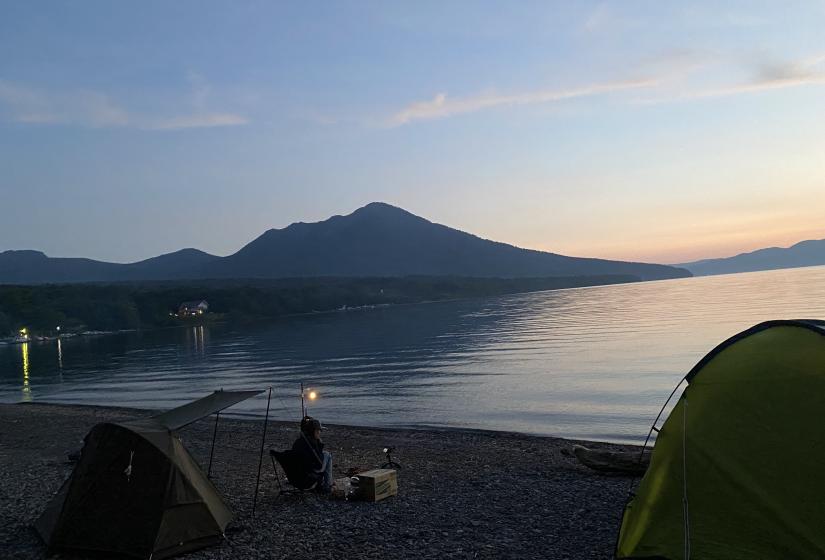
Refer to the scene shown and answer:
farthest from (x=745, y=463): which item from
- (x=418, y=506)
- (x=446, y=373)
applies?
(x=446, y=373)

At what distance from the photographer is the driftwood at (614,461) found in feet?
44.8

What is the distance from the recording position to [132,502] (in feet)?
30.2

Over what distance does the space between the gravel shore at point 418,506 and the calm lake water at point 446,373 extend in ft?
24.8

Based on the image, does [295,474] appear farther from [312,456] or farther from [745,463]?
[745,463]

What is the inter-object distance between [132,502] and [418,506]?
198 inches

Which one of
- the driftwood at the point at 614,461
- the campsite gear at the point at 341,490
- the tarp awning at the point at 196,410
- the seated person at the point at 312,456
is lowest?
the driftwood at the point at 614,461

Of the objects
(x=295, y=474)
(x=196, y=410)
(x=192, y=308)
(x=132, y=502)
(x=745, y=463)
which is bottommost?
(x=295, y=474)

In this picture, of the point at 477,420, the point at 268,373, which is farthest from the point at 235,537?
the point at 268,373

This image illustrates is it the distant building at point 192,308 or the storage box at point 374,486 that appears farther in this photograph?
the distant building at point 192,308

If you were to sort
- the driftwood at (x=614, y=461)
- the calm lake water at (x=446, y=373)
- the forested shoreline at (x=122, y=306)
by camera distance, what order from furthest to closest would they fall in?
the forested shoreline at (x=122, y=306) → the calm lake water at (x=446, y=373) → the driftwood at (x=614, y=461)

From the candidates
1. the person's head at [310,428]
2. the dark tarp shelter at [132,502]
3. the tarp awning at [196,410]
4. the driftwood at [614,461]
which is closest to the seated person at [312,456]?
the person's head at [310,428]

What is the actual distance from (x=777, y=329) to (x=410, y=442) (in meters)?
14.1

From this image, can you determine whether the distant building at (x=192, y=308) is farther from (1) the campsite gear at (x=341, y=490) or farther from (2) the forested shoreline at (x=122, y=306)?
(1) the campsite gear at (x=341, y=490)

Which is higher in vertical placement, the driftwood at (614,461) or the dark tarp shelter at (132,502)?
the dark tarp shelter at (132,502)
